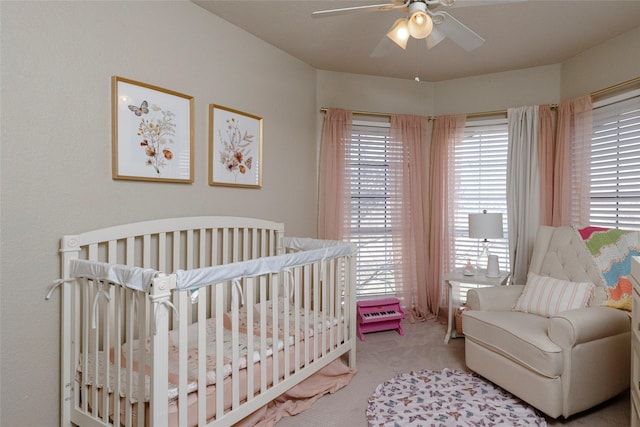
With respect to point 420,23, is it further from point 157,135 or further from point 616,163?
point 616,163

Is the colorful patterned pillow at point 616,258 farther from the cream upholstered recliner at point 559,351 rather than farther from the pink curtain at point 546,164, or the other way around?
the pink curtain at point 546,164

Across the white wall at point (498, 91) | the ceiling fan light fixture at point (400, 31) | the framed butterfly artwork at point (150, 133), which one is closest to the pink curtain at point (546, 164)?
the white wall at point (498, 91)

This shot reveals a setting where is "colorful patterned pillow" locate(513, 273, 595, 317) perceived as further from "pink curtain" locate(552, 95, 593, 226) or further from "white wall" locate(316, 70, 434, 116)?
"white wall" locate(316, 70, 434, 116)

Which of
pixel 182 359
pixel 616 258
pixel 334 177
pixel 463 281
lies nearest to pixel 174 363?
pixel 182 359

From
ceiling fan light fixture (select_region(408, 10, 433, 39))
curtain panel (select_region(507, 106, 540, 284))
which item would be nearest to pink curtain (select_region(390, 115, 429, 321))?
curtain panel (select_region(507, 106, 540, 284))

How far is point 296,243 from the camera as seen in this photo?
2.68 m

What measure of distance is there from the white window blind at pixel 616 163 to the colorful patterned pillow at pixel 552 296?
79cm

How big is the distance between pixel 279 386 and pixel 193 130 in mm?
1567

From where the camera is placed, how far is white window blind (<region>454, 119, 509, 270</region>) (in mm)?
3467

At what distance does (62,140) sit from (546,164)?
3525 millimetres

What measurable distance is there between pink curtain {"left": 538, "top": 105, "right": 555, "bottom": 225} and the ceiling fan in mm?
1769

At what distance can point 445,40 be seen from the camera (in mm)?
2793

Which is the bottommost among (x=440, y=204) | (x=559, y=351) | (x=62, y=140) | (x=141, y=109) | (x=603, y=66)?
(x=559, y=351)

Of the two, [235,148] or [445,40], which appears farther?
[445,40]
